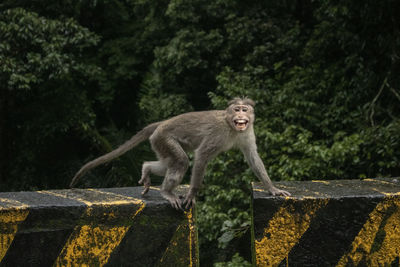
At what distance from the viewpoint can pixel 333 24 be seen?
7.76 metres

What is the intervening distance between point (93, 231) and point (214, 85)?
7749 millimetres

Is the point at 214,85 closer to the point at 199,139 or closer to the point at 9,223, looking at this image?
the point at 199,139

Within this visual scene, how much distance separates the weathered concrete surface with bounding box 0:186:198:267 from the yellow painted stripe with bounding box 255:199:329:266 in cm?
33

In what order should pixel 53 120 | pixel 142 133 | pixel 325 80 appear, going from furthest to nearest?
pixel 53 120 < pixel 325 80 < pixel 142 133

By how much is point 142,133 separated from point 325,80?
4.63 metres

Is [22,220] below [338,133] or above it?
above

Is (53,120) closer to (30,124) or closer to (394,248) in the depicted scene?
(30,124)

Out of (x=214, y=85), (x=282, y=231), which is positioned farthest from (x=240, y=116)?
(x=214, y=85)

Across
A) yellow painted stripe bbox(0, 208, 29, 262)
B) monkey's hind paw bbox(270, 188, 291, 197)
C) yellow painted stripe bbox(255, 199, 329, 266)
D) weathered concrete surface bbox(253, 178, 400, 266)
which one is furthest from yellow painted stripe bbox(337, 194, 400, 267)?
yellow painted stripe bbox(0, 208, 29, 262)

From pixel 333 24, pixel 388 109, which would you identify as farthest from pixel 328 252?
pixel 333 24

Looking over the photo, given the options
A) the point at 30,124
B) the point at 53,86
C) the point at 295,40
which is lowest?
the point at 30,124

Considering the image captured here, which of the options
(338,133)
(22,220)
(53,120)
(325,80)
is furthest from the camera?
(53,120)

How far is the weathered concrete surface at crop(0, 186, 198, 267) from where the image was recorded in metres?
2.18

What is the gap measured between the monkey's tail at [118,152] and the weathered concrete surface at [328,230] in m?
1.11
